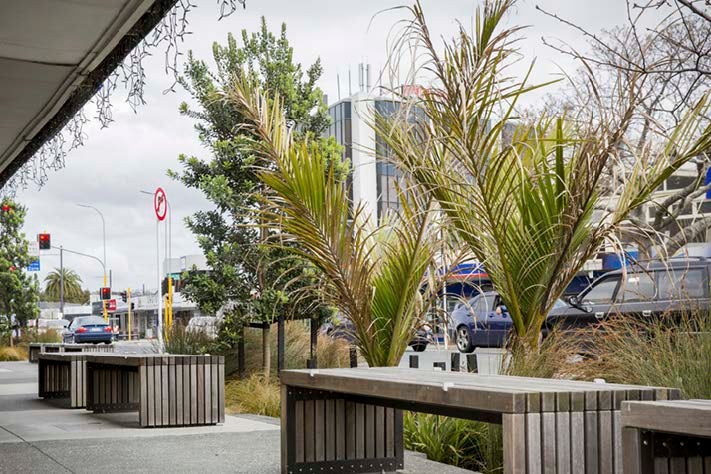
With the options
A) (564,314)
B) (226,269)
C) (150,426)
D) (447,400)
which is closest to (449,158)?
(447,400)

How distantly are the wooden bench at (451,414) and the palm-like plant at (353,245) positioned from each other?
1.57 m

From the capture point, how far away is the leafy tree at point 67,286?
116m

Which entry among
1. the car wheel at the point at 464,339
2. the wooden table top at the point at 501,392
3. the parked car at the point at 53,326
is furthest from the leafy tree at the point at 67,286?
the wooden table top at the point at 501,392

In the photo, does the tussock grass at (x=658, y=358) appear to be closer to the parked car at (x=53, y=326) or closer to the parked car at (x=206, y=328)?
the parked car at (x=206, y=328)

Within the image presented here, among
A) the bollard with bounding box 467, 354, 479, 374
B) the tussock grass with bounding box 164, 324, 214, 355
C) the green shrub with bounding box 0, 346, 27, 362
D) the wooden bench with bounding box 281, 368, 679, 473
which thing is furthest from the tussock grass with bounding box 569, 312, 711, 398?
the green shrub with bounding box 0, 346, 27, 362

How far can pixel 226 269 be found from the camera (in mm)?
14844

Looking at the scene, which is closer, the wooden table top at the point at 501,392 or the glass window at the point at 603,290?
the wooden table top at the point at 501,392

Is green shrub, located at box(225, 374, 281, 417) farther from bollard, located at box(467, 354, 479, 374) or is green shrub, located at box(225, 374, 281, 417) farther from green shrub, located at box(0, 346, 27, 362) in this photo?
green shrub, located at box(0, 346, 27, 362)

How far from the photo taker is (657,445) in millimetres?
3428

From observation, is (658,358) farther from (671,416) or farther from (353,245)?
(671,416)

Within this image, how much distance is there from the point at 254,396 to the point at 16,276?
28702mm

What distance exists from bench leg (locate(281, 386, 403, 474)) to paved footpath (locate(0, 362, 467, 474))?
0.98 ft

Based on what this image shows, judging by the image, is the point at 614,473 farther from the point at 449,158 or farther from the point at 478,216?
the point at 449,158

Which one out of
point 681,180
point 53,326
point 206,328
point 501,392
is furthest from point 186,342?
point 681,180
